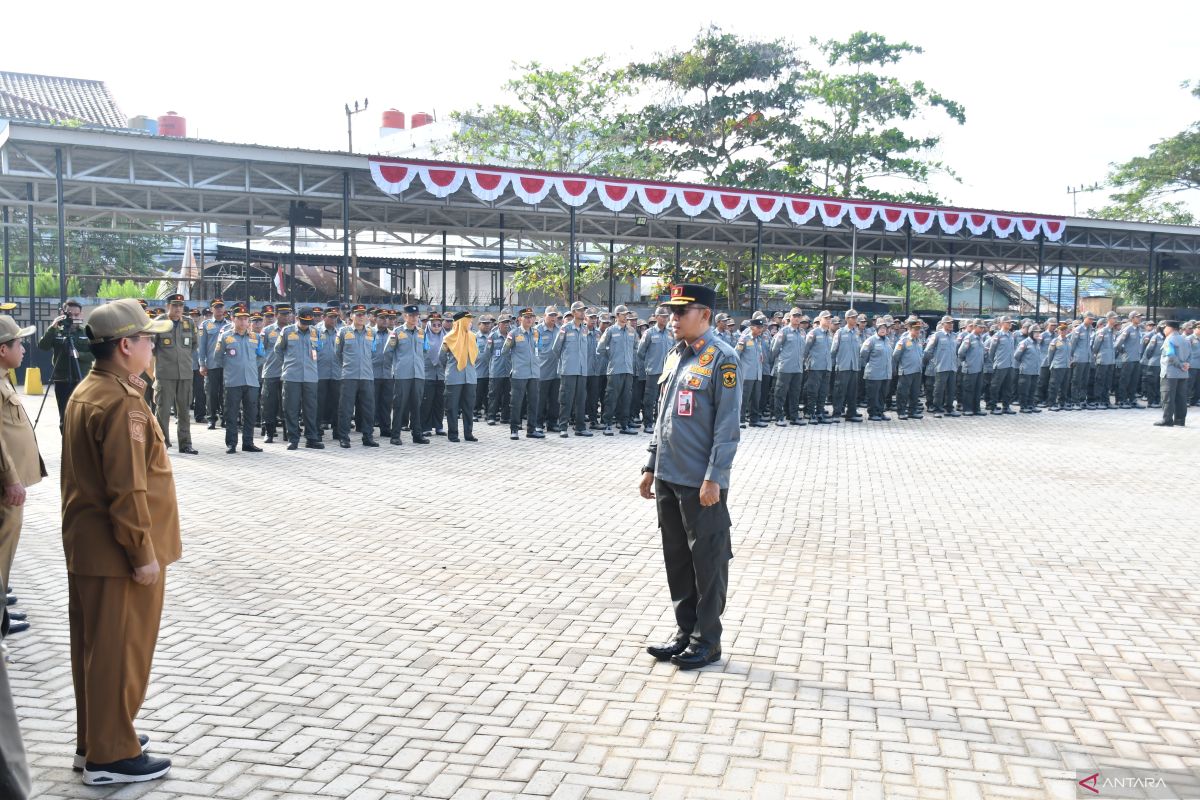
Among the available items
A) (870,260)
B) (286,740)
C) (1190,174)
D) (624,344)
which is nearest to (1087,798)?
(286,740)

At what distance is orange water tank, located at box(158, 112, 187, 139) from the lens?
35688 mm

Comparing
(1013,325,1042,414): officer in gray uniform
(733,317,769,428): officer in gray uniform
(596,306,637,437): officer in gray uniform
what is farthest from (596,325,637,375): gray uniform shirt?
(1013,325,1042,414): officer in gray uniform

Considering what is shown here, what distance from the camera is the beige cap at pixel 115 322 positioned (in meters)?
3.50

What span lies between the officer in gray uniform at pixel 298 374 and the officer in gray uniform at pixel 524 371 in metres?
2.79

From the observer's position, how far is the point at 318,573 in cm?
623

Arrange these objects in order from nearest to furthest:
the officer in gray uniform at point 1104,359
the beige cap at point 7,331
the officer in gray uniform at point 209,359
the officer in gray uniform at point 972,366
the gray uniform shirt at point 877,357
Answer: the beige cap at point 7,331
the officer in gray uniform at point 209,359
the gray uniform shirt at point 877,357
the officer in gray uniform at point 972,366
the officer in gray uniform at point 1104,359

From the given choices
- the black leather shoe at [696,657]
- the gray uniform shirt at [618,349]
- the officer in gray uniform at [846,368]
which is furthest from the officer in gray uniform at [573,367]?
the black leather shoe at [696,657]

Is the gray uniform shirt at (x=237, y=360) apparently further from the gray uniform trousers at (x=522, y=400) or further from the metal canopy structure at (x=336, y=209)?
the metal canopy structure at (x=336, y=209)

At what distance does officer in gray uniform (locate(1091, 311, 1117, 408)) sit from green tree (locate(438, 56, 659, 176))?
12.9 m

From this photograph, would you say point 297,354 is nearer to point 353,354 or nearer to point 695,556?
point 353,354

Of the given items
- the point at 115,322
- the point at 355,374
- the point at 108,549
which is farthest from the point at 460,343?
the point at 108,549

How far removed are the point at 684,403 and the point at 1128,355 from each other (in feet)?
61.8

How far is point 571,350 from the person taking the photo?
46.3 feet

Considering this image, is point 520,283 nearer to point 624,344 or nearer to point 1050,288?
point 624,344
